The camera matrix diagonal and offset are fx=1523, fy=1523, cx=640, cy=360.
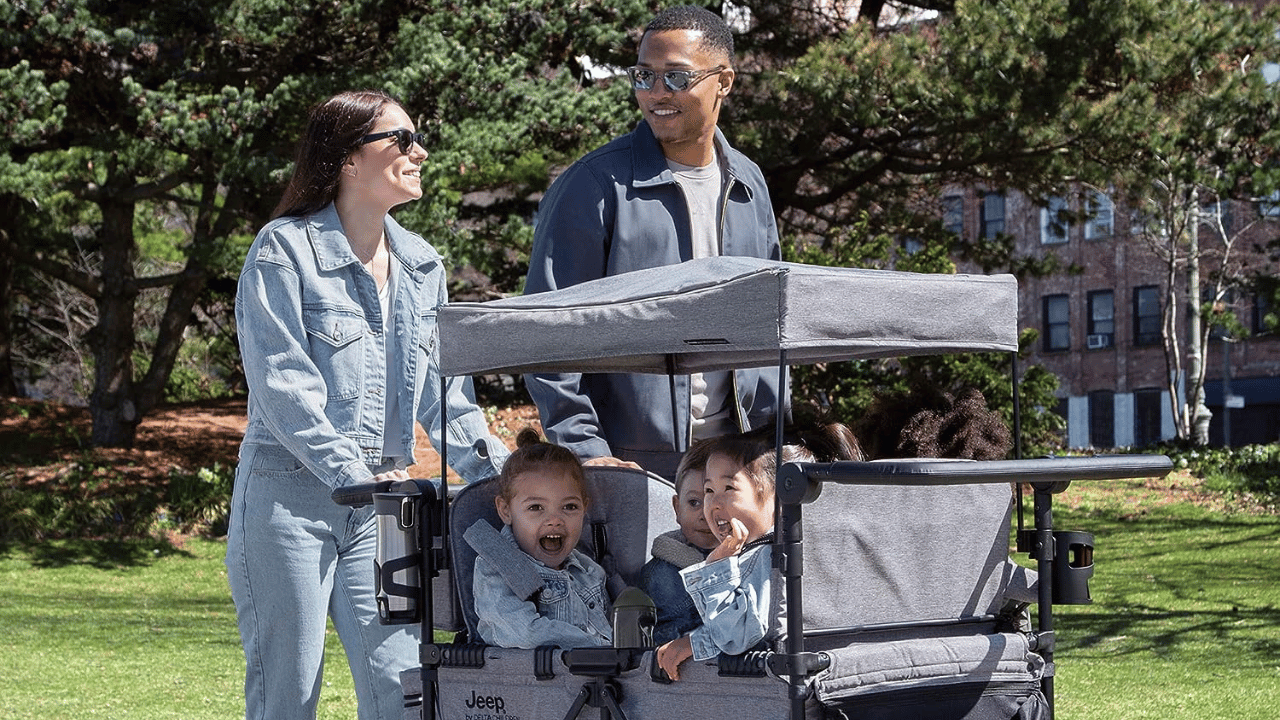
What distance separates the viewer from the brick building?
150 feet

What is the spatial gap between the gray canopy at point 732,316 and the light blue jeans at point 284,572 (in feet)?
1.80

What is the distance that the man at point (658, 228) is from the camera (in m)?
4.27

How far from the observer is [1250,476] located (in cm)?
1973

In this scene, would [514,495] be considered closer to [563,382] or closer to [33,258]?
[563,382]

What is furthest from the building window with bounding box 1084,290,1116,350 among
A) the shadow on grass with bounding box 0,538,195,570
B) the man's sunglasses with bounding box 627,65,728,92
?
the man's sunglasses with bounding box 627,65,728,92

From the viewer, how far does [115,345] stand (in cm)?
1941

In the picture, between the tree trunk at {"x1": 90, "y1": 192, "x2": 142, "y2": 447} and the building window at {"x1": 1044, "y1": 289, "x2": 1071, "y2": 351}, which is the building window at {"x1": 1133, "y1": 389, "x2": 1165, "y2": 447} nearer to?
the building window at {"x1": 1044, "y1": 289, "x2": 1071, "y2": 351}

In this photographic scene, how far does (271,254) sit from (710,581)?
4.73 feet

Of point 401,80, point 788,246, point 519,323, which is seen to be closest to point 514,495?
point 519,323

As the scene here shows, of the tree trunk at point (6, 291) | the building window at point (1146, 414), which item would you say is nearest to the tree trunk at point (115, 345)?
the tree trunk at point (6, 291)

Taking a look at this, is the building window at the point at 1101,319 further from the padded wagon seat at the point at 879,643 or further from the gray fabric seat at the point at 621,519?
the padded wagon seat at the point at 879,643

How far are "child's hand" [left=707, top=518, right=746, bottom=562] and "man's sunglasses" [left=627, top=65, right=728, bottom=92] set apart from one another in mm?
1424

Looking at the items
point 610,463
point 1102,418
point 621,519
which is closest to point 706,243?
point 610,463

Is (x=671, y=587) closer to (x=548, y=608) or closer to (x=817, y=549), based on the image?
(x=548, y=608)
